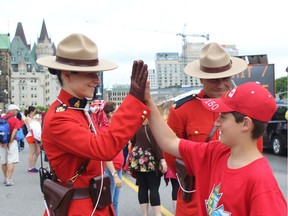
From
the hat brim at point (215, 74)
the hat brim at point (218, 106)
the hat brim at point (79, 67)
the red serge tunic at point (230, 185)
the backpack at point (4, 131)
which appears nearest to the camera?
the red serge tunic at point (230, 185)

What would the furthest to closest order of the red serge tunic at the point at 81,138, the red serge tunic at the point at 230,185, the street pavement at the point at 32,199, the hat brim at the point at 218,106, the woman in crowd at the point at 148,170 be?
the street pavement at the point at 32,199
the woman in crowd at the point at 148,170
the red serge tunic at the point at 81,138
the hat brim at the point at 218,106
the red serge tunic at the point at 230,185

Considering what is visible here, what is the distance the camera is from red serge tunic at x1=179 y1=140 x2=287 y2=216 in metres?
1.76

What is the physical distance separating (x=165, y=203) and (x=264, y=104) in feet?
18.1

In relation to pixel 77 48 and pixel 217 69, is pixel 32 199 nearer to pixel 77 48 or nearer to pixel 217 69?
pixel 217 69

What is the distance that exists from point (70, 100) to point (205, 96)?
1.15m

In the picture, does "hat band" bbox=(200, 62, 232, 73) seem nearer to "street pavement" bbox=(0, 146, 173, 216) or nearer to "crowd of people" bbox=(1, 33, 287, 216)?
"crowd of people" bbox=(1, 33, 287, 216)

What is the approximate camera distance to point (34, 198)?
7828 mm

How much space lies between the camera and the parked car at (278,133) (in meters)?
13.1

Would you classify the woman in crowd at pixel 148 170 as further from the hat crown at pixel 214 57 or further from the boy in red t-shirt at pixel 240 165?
the boy in red t-shirt at pixel 240 165

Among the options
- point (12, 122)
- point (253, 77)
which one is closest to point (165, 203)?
point (12, 122)

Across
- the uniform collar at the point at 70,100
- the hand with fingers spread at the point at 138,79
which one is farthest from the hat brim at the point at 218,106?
the uniform collar at the point at 70,100

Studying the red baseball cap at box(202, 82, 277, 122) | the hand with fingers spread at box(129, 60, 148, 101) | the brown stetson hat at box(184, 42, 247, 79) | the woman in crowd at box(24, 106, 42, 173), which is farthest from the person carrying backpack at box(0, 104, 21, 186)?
the red baseball cap at box(202, 82, 277, 122)

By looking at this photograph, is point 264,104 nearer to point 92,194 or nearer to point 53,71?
point 92,194

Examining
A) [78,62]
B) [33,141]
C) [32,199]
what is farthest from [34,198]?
[78,62]
